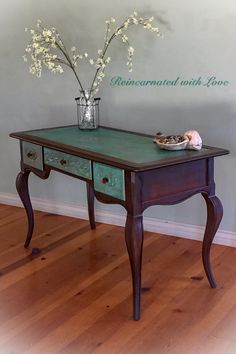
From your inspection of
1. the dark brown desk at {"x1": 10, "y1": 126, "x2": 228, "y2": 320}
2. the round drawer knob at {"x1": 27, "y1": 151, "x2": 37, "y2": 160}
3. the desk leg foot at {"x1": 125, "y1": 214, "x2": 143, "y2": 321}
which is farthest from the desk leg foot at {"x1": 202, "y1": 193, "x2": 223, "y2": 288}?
the round drawer knob at {"x1": 27, "y1": 151, "x2": 37, "y2": 160}

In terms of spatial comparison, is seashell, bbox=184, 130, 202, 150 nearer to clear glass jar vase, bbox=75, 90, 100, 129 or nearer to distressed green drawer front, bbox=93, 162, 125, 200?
distressed green drawer front, bbox=93, 162, 125, 200

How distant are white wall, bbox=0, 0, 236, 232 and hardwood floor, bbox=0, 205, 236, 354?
1.13ft

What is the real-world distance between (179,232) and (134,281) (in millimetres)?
951

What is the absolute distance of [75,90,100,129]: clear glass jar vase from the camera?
8.96 ft

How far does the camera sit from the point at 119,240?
3012 mm

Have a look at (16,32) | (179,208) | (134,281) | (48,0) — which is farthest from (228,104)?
(16,32)

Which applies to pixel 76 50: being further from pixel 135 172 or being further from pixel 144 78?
pixel 135 172

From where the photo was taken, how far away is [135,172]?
1943mm

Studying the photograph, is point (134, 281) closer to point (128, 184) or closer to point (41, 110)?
point (128, 184)

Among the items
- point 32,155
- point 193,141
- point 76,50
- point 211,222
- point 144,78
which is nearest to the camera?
point 193,141

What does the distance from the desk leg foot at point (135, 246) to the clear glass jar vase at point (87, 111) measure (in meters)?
0.89

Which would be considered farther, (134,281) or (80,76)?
(80,76)

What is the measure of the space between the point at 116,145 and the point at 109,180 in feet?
0.98

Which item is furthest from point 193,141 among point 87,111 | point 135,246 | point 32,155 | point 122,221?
point 122,221
